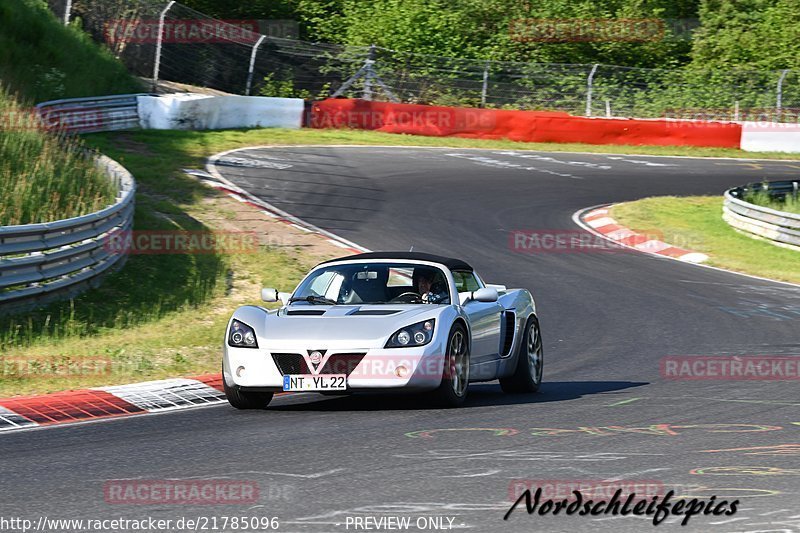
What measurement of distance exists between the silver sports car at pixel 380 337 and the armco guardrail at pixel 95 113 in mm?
17000

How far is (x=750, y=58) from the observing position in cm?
4428

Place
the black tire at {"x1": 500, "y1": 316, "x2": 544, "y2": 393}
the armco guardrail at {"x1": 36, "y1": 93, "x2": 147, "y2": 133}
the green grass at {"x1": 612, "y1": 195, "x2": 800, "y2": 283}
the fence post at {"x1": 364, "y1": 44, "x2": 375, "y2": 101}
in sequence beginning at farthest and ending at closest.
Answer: the fence post at {"x1": 364, "y1": 44, "x2": 375, "y2": 101}
the armco guardrail at {"x1": 36, "y1": 93, "x2": 147, "y2": 133}
the green grass at {"x1": 612, "y1": 195, "x2": 800, "y2": 283}
the black tire at {"x1": 500, "y1": 316, "x2": 544, "y2": 393}

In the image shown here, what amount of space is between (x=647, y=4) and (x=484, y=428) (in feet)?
139

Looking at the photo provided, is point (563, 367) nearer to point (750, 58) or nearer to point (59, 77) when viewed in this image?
point (59, 77)

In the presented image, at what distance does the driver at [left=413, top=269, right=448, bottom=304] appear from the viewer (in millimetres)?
9625

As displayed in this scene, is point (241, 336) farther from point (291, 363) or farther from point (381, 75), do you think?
point (381, 75)

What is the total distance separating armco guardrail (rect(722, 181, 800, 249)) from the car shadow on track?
12776mm

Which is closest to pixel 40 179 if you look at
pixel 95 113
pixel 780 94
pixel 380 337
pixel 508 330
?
pixel 508 330

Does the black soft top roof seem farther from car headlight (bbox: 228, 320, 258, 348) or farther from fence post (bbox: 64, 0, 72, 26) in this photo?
fence post (bbox: 64, 0, 72, 26)

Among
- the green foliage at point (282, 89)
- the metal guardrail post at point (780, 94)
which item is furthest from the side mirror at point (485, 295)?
the metal guardrail post at point (780, 94)

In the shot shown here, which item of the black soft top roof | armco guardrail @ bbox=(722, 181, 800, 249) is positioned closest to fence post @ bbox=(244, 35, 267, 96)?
armco guardrail @ bbox=(722, 181, 800, 249)

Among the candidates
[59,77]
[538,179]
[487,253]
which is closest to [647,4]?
[538,179]

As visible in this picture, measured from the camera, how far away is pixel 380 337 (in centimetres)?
852

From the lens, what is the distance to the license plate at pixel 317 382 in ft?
27.6
